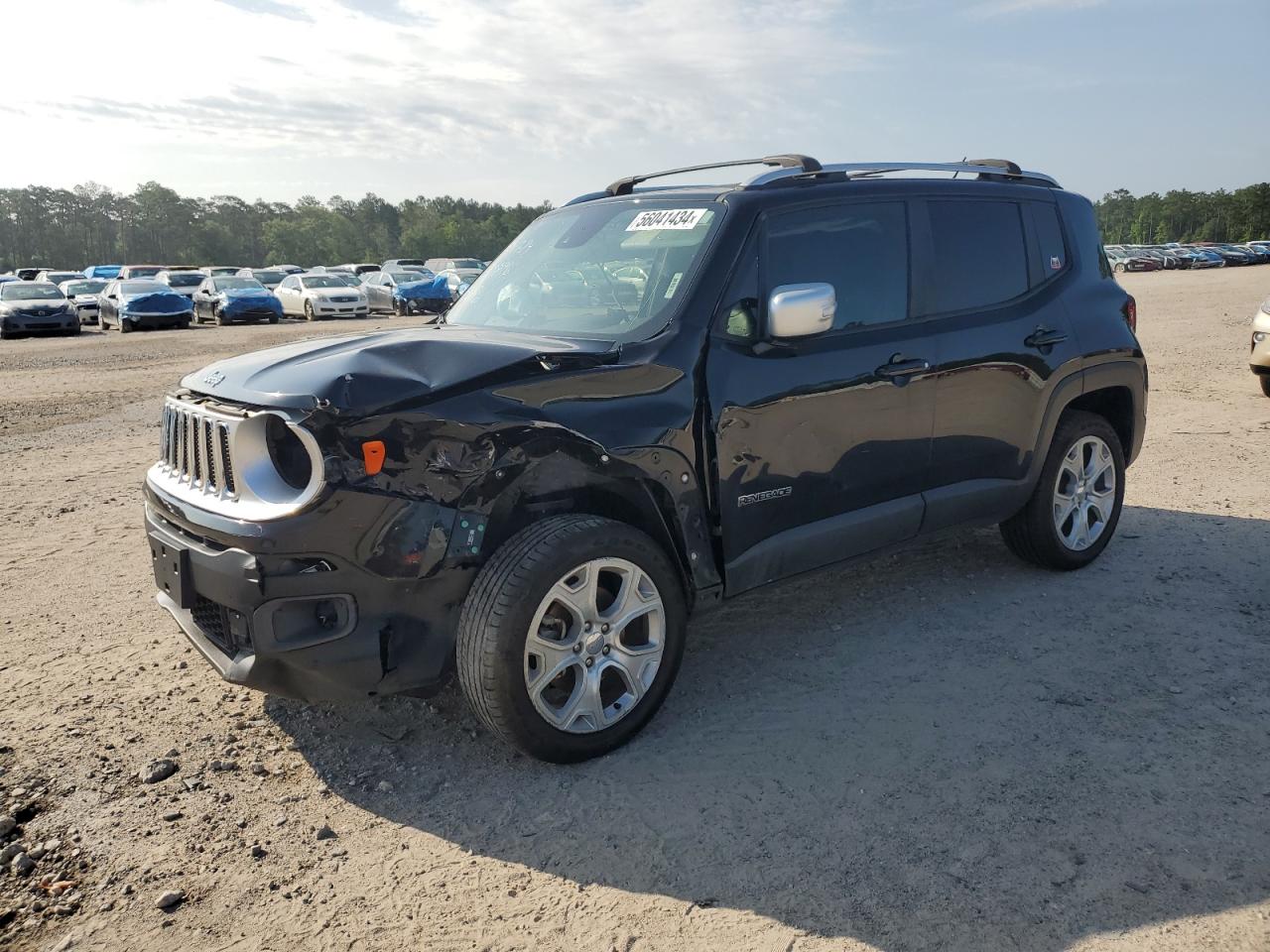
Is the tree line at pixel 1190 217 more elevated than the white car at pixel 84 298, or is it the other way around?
the tree line at pixel 1190 217

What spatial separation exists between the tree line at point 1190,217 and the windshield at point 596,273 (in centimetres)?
13477

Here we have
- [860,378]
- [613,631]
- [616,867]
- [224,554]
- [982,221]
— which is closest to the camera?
[616,867]

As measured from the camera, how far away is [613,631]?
137 inches

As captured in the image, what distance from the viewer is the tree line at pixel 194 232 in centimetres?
10650

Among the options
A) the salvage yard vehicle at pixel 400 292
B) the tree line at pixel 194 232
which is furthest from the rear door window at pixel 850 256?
the tree line at pixel 194 232

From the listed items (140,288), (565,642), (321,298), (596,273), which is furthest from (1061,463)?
(140,288)

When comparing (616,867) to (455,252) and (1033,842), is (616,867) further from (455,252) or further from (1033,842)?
(455,252)

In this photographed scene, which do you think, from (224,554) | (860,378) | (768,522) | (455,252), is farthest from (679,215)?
(455,252)

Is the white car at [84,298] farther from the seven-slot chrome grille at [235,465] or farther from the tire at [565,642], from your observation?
the tire at [565,642]

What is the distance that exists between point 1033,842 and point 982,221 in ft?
10.0

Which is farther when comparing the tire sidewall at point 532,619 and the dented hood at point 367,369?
the tire sidewall at point 532,619

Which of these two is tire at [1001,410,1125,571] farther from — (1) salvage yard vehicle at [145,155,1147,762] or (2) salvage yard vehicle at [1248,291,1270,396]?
(2) salvage yard vehicle at [1248,291,1270,396]

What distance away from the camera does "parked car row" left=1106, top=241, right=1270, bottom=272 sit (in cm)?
6444

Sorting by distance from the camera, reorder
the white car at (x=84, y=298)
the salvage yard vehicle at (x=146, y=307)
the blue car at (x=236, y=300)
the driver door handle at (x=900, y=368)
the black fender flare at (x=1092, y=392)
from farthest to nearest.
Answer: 1. the white car at (x=84, y=298)
2. the blue car at (x=236, y=300)
3. the salvage yard vehicle at (x=146, y=307)
4. the black fender flare at (x=1092, y=392)
5. the driver door handle at (x=900, y=368)
